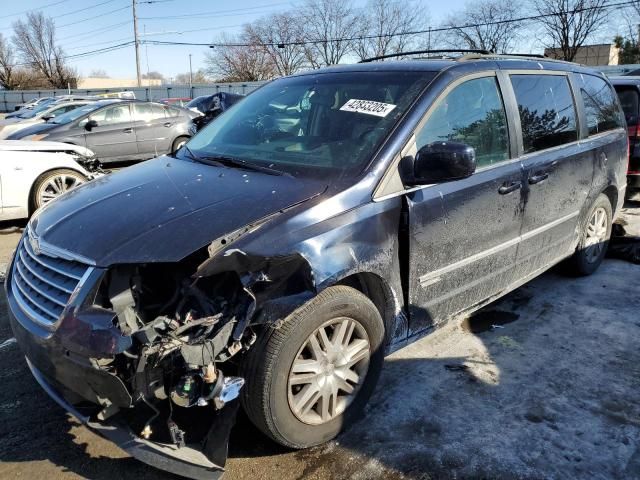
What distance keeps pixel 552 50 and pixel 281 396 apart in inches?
1769

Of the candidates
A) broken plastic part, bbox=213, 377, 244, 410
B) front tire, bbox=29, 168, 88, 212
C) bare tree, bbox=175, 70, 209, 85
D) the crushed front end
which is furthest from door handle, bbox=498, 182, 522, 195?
bare tree, bbox=175, 70, 209, 85

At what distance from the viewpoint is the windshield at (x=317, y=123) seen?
9.39 feet

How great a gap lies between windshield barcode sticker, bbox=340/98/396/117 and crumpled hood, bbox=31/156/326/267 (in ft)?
2.10

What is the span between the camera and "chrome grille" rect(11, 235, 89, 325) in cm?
222

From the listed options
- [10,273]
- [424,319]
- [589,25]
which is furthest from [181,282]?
[589,25]

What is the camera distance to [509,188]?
11.0 ft

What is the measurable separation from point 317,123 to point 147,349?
173cm

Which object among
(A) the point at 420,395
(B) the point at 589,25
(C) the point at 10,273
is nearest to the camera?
(C) the point at 10,273

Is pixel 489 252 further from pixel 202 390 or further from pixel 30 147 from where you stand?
pixel 30 147

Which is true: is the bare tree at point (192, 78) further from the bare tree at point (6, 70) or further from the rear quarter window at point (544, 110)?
the rear quarter window at point (544, 110)

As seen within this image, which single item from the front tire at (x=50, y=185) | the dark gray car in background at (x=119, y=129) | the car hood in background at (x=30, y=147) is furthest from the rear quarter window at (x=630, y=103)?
the dark gray car in background at (x=119, y=129)

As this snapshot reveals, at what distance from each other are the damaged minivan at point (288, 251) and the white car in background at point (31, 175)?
362 cm

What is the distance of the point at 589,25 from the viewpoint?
38.6 metres

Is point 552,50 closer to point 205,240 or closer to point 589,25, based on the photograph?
point 589,25
